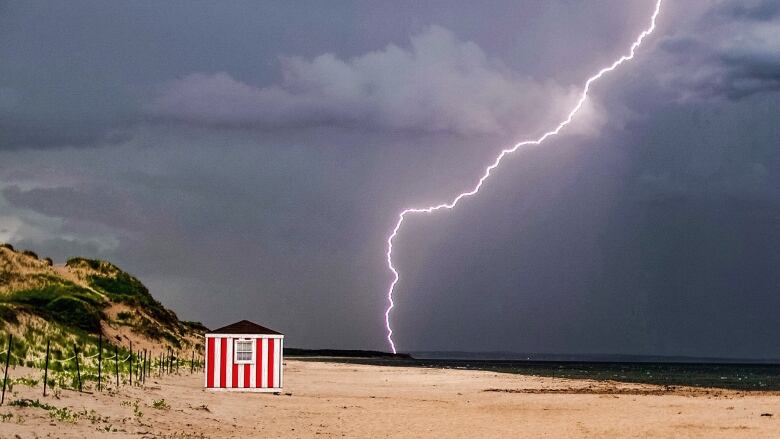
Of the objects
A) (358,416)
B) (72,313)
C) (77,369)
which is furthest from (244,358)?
(72,313)

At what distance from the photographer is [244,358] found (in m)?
32.0

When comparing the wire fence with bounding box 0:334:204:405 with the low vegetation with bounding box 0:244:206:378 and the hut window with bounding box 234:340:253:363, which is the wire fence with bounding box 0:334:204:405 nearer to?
the low vegetation with bounding box 0:244:206:378

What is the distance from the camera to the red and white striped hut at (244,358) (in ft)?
103

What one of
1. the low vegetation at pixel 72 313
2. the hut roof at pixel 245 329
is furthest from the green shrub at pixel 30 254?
the hut roof at pixel 245 329

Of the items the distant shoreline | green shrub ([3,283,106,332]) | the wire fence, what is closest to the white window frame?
the wire fence

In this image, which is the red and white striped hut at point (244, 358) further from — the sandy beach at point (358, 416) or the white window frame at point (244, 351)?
the sandy beach at point (358, 416)

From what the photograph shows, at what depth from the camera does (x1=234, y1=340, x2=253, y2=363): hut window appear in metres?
31.9

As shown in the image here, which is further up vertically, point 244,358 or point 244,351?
point 244,351

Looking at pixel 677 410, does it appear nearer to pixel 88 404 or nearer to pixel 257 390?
pixel 257 390

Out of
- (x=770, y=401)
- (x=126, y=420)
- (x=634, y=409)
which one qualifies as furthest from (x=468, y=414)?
(x=770, y=401)

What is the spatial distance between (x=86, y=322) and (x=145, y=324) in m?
8.34

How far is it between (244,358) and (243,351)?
27cm

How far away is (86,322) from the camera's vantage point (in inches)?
1938

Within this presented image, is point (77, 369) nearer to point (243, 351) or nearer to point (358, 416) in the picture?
point (358, 416)
